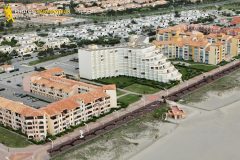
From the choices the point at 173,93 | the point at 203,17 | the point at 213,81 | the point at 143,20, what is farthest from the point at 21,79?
the point at 203,17

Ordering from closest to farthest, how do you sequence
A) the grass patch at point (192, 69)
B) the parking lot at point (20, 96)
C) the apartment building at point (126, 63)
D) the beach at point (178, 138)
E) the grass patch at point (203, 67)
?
the beach at point (178, 138) < the parking lot at point (20, 96) < the apartment building at point (126, 63) < the grass patch at point (192, 69) < the grass patch at point (203, 67)

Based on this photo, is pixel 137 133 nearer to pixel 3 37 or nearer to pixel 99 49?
pixel 99 49

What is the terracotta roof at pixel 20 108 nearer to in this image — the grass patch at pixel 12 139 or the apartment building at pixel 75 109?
the apartment building at pixel 75 109

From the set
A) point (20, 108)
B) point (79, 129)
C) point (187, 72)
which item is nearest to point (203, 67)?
point (187, 72)

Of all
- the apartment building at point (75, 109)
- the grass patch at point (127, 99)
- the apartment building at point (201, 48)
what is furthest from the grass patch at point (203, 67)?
the apartment building at point (75, 109)

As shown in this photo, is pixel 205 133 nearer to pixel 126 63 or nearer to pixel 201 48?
pixel 126 63
